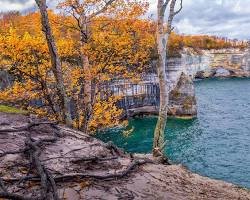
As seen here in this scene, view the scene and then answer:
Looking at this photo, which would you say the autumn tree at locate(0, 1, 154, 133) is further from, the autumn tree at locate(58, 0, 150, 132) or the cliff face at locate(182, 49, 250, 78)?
the cliff face at locate(182, 49, 250, 78)

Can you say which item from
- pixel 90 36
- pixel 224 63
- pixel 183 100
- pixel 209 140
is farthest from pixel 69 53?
pixel 224 63

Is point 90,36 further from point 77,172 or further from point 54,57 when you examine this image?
point 77,172

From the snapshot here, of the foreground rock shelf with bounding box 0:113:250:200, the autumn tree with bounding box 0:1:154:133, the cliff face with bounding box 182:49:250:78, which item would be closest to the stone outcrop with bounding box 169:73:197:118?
the autumn tree with bounding box 0:1:154:133

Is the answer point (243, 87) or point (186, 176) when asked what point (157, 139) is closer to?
point (186, 176)

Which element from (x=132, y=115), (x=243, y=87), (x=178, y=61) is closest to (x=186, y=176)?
(x=132, y=115)

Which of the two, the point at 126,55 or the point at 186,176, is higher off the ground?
the point at 126,55

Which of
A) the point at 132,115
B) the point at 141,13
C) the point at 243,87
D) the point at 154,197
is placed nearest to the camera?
the point at 154,197

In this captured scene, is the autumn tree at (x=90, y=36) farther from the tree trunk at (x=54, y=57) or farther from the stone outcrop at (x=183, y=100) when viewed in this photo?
the stone outcrop at (x=183, y=100)

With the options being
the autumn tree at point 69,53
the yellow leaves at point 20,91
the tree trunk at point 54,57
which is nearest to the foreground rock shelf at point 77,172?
the tree trunk at point 54,57
